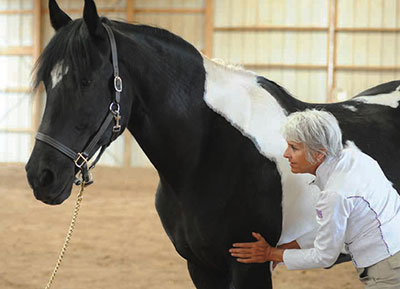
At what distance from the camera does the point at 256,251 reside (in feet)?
6.33

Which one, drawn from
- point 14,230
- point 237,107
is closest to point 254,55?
point 14,230

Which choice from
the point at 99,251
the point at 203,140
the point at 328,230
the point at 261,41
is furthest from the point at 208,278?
the point at 261,41

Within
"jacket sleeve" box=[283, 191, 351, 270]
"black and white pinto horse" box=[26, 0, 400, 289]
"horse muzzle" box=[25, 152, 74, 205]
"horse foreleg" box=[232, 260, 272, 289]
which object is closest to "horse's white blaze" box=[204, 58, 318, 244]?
"black and white pinto horse" box=[26, 0, 400, 289]

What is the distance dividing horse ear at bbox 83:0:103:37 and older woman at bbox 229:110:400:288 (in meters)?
0.70

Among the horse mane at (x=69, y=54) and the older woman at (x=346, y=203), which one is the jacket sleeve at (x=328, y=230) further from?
the horse mane at (x=69, y=54)

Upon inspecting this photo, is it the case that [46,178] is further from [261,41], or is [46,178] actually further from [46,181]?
[261,41]

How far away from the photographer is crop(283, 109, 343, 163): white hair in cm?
166

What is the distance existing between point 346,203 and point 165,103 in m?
0.75

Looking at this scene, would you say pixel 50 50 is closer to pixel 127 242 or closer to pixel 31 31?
pixel 127 242

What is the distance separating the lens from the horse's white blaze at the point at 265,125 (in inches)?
80.0

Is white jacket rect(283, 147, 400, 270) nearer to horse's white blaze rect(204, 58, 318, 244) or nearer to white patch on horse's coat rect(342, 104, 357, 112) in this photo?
horse's white blaze rect(204, 58, 318, 244)

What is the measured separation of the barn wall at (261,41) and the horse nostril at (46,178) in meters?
10.7

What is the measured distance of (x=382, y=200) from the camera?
5.59ft

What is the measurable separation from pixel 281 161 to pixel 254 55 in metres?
10.8
